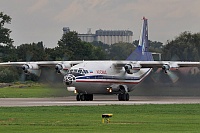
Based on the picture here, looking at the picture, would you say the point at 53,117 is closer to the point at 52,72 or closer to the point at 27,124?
the point at 27,124

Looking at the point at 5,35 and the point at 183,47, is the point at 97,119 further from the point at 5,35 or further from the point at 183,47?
the point at 5,35

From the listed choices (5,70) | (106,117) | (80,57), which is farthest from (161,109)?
(80,57)

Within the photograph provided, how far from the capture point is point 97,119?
127 feet

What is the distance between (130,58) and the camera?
238ft

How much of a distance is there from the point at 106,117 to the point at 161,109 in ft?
42.8

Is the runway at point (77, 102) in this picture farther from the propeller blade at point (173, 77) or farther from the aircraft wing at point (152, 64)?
the aircraft wing at point (152, 64)

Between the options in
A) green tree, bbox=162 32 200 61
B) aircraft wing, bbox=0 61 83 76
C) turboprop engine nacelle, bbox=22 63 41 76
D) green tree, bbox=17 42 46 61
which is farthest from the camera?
green tree, bbox=17 42 46 61

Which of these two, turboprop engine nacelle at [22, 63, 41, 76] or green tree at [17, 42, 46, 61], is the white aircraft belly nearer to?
turboprop engine nacelle at [22, 63, 41, 76]

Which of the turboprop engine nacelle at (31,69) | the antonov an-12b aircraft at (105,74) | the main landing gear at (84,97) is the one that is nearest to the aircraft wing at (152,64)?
the antonov an-12b aircraft at (105,74)

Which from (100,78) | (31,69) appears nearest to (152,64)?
(100,78)

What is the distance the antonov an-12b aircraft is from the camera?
61.7 meters

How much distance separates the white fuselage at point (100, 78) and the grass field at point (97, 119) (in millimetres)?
12465

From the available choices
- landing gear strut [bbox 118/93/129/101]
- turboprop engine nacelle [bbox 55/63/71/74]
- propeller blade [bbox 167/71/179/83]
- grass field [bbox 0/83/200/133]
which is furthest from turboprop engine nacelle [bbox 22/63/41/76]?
grass field [bbox 0/83/200/133]

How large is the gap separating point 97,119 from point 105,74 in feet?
83.2
